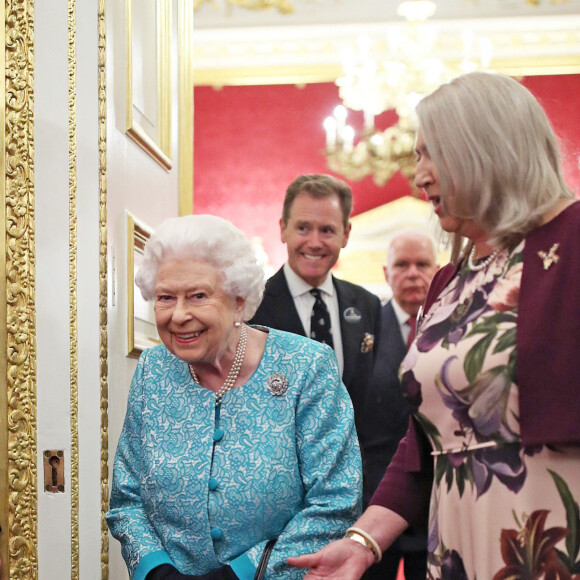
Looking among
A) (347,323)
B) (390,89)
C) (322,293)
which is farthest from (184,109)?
(390,89)

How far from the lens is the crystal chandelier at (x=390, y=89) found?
796 cm

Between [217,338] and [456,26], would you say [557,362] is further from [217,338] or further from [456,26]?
[456,26]

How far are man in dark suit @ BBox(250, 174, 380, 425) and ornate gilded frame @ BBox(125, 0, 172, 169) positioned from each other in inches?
20.6

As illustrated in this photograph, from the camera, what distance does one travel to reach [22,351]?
2199 millimetres

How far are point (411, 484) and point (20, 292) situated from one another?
1.03 meters

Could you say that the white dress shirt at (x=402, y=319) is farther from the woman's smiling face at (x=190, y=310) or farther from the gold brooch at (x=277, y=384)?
the woman's smiling face at (x=190, y=310)

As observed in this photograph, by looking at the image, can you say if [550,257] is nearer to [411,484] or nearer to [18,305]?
[411,484]

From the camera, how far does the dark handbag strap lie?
2.06 m

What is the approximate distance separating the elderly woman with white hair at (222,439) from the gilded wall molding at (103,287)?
0.55 ft

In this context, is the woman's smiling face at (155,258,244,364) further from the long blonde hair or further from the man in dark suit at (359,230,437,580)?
the man in dark suit at (359,230,437,580)

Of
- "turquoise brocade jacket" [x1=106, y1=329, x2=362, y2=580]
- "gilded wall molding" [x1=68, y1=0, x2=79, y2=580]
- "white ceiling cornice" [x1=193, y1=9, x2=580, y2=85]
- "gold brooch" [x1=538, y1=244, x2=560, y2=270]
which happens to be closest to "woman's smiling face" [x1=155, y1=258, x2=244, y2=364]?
"turquoise brocade jacket" [x1=106, y1=329, x2=362, y2=580]

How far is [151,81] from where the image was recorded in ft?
9.93

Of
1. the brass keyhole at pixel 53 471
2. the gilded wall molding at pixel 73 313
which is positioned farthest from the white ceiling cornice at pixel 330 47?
the brass keyhole at pixel 53 471

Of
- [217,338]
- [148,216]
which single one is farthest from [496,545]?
[148,216]
